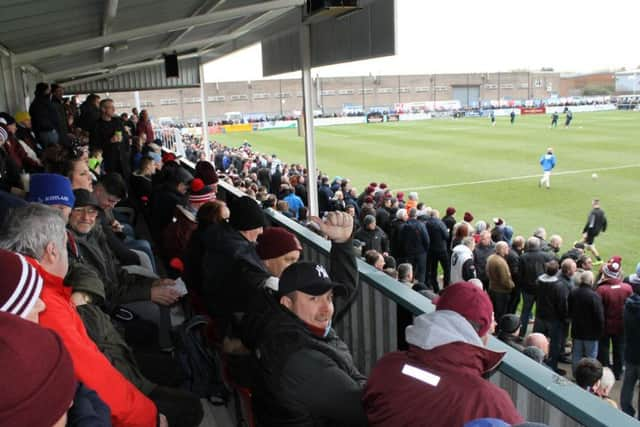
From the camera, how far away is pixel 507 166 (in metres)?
26.8

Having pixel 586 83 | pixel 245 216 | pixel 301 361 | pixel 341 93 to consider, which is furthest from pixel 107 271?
pixel 586 83

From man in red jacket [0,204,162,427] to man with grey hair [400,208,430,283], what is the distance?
8.11m

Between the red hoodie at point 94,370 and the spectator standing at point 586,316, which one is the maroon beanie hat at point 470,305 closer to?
the red hoodie at point 94,370

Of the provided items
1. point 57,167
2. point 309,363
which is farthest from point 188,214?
point 309,363

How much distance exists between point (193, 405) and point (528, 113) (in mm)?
66952

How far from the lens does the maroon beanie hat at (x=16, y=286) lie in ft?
4.72

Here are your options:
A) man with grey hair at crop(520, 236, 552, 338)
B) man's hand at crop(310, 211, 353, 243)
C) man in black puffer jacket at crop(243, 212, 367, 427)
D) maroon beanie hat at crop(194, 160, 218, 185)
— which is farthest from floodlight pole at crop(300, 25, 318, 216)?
man in black puffer jacket at crop(243, 212, 367, 427)

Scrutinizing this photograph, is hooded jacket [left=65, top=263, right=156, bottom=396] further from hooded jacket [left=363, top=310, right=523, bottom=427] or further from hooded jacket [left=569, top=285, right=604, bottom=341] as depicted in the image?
hooded jacket [left=569, top=285, right=604, bottom=341]

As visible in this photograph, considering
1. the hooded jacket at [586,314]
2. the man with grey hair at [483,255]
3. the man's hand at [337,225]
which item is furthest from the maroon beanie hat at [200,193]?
the man with grey hair at [483,255]

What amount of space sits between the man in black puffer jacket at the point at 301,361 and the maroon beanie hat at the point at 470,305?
0.43m

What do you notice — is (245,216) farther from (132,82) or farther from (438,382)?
(132,82)

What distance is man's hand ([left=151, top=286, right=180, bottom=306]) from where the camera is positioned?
3.16m

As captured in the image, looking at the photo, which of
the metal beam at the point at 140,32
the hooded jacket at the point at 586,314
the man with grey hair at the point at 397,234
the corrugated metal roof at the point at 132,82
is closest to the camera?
the hooded jacket at the point at 586,314

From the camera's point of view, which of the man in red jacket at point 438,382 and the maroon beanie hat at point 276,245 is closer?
the man in red jacket at point 438,382
